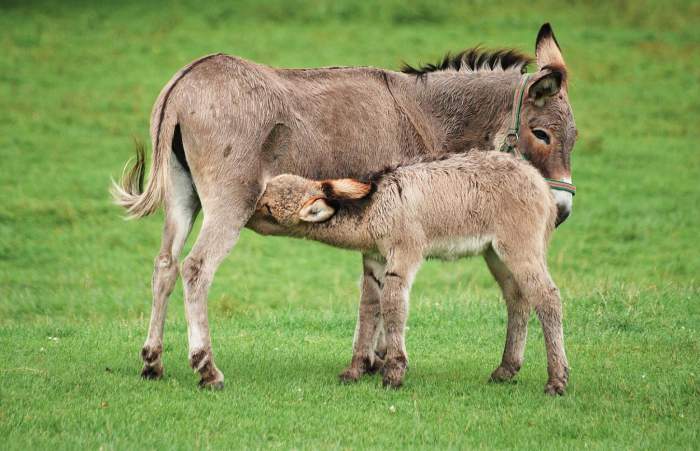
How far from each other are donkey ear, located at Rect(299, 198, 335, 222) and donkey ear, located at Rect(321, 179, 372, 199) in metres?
0.10

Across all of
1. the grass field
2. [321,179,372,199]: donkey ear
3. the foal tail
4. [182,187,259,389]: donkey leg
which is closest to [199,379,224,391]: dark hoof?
[182,187,259,389]: donkey leg

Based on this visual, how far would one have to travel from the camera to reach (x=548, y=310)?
25.2 feet

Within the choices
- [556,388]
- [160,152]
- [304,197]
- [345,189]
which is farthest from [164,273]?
[556,388]

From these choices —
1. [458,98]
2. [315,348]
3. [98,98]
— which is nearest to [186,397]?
[315,348]

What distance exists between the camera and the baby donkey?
7.70 meters

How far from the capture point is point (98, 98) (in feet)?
86.3

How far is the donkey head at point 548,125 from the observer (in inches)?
337

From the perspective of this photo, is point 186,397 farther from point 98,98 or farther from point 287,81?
point 98,98

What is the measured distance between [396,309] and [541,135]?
7.41 ft

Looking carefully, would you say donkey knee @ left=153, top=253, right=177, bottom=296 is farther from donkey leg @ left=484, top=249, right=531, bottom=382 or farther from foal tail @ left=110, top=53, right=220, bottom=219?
donkey leg @ left=484, top=249, right=531, bottom=382

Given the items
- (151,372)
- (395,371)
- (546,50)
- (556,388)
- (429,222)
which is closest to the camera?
(556,388)

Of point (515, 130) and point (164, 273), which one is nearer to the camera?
point (164, 273)

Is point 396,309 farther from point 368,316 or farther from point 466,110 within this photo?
point 466,110

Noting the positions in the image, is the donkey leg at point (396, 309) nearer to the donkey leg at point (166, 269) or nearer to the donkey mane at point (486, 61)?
the donkey leg at point (166, 269)
